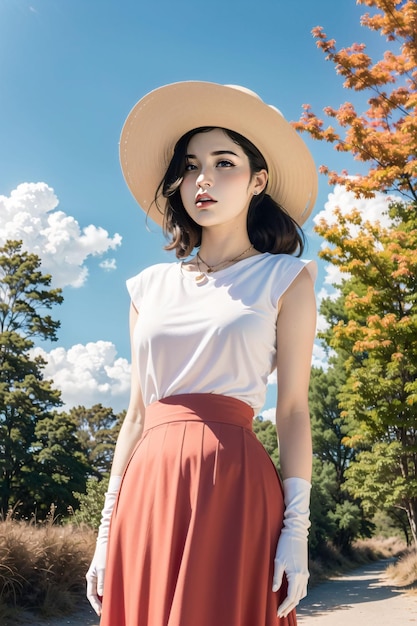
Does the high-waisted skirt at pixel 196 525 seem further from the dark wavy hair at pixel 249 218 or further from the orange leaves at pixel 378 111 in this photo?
the orange leaves at pixel 378 111

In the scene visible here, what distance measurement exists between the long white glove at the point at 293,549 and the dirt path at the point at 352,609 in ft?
21.8

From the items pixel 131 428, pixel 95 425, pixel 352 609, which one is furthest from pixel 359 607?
pixel 95 425

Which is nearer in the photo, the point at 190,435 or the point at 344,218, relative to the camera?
the point at 190,435

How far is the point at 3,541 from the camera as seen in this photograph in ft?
24.4

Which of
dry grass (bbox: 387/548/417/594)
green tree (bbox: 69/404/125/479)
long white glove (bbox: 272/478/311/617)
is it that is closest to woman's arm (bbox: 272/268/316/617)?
long white glove (bbox: 272/478/311/617)

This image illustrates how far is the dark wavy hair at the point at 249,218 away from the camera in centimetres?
228

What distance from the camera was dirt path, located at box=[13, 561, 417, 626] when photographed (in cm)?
802

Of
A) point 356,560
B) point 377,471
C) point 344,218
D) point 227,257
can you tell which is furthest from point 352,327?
point 356,560

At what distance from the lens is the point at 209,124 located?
227 cm

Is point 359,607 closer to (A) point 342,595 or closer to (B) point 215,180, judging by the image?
(A) point 342,595

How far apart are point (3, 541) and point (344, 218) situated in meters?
8.27

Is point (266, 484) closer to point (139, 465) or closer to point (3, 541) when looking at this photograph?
point (139, 465)

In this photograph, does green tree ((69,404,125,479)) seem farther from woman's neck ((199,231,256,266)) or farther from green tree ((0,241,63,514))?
woman's neck ((199,231,256,266))

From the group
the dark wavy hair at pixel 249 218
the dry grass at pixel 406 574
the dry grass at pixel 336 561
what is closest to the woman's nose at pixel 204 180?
the dark wavy hair at pixel 249 218
